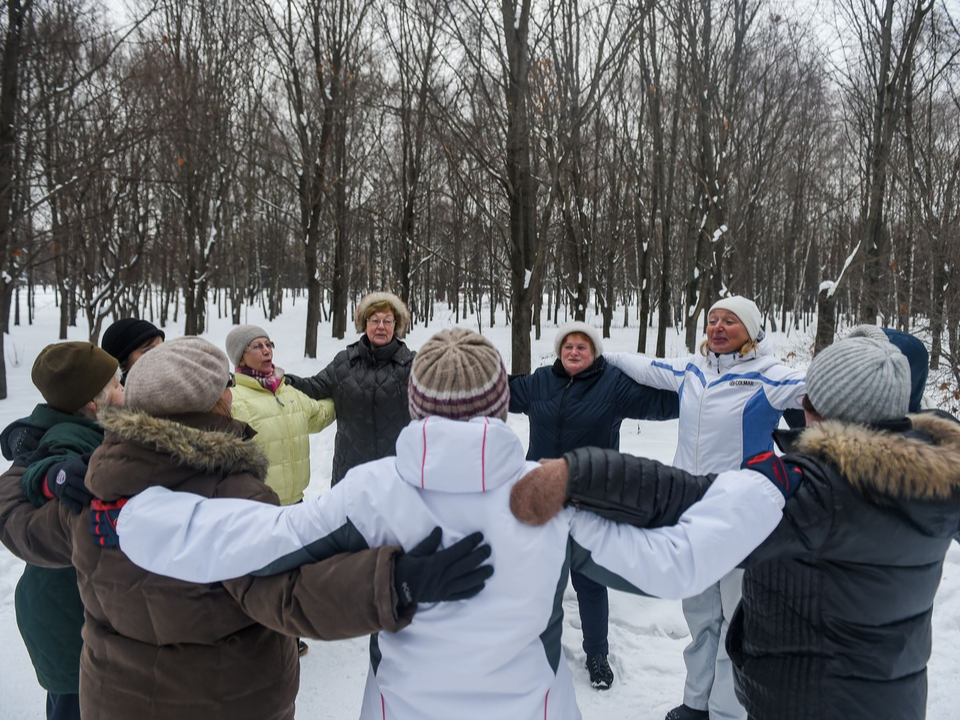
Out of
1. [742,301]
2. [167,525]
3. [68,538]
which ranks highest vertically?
[742,301]

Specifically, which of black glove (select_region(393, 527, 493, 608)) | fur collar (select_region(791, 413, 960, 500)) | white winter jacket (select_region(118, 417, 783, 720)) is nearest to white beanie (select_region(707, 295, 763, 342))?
fur collar (select_region(791, 413, 960, 500))

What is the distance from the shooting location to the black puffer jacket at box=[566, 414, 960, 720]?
1374 mm

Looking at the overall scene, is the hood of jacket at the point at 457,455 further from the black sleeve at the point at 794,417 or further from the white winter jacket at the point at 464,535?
the black sleeve at the point at 794,417

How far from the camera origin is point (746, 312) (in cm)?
287

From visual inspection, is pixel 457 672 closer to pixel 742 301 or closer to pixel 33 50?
pixel 742 301

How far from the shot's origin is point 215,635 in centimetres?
153

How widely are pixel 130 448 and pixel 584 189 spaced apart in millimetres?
14983

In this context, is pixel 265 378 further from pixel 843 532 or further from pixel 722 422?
pixel 843 532

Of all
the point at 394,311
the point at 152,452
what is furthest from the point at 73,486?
the point at 394,311

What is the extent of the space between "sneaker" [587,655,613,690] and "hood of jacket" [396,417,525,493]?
2178mm

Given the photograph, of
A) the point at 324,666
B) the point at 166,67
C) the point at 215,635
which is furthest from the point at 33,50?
the point at 215,635

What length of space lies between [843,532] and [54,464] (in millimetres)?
2213

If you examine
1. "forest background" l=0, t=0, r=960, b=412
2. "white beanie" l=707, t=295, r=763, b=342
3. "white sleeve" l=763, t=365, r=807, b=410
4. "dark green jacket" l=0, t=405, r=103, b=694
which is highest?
"forest background" l=0, t=0, r=960, b=412

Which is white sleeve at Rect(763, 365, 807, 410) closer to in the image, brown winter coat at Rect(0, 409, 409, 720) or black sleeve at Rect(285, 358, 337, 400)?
brown winter coat at Rect(0, 409, 409, 720)
